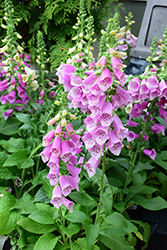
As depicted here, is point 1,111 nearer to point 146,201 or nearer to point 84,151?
point 84,151

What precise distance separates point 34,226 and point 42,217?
9 centimetres

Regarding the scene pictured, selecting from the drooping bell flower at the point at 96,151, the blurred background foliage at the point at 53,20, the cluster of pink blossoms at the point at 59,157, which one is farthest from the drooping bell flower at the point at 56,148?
the blurred background foliage at the point at 53,20

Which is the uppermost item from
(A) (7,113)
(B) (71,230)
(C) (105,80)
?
(C) (105,80)

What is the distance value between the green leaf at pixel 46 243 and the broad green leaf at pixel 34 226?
0.09 feet

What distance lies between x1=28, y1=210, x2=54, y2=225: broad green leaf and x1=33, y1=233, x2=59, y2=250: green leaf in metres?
0.09

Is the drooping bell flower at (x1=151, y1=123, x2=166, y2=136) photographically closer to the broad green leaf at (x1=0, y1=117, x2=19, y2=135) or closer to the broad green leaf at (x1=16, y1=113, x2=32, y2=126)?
the broad green leaf at (x1=16, y1=113, x2=32, y2=126)

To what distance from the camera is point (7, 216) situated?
117 cm

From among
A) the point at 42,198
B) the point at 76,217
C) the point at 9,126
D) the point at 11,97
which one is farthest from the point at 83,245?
the point at 11,97

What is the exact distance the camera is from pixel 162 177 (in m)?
1.59

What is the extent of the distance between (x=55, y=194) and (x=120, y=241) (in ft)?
1.66

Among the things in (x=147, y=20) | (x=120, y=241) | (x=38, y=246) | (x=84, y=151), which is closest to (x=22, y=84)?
(x=84, y=151)

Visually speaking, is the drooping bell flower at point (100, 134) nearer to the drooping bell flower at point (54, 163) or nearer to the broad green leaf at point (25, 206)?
the drooping bell flower at point (54, 163)

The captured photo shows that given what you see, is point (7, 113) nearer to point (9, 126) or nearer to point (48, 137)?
point (9, 126)

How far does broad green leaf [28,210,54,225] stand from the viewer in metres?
1.03
